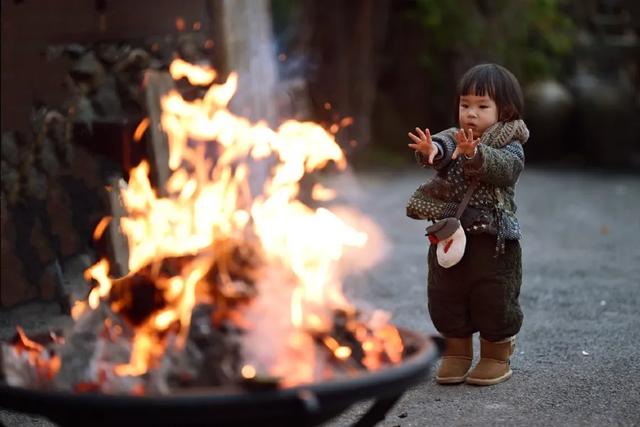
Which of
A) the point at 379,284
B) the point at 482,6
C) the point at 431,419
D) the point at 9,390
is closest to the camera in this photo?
the point at 9,390

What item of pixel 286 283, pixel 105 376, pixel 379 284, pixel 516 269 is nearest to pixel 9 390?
pixel 105 376

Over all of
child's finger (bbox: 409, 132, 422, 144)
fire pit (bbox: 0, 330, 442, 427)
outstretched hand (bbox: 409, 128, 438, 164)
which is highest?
child's finger (bbox: 409, 132, 422, 144)

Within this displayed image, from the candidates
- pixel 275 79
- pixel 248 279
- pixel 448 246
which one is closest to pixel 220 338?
pixel 248 279

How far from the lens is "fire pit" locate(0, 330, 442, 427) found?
8.77 feet

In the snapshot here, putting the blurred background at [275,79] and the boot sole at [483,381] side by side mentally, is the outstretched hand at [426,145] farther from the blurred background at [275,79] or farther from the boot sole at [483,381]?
the boot sole at [483,381]

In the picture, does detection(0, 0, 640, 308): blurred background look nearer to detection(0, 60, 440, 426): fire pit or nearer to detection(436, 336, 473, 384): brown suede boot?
detection(436, 336, 473, 384): brown suede boot

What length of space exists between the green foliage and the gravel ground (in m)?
2.23

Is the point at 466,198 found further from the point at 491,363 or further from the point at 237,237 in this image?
the point at 237,237

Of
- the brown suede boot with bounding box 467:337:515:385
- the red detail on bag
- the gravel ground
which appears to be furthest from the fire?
the brown suede boot with bounding box 467:337:515:385

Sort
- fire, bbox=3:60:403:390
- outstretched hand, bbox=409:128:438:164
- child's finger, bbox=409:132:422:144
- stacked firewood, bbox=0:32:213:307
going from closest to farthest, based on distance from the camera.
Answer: fire, bbox=3:60:403:390
child's finger, bbox=409:132:422:144
outstretched hand, bbox=409:128:438:164
stacked firewood, bbox=0:32:213:307

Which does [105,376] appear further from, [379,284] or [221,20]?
[221,20]

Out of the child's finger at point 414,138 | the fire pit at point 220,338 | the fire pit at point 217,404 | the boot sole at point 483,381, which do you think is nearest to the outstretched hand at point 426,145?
the child's finger at point 414,138

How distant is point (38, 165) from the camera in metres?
6.09

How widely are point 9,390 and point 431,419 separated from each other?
1.84 m
